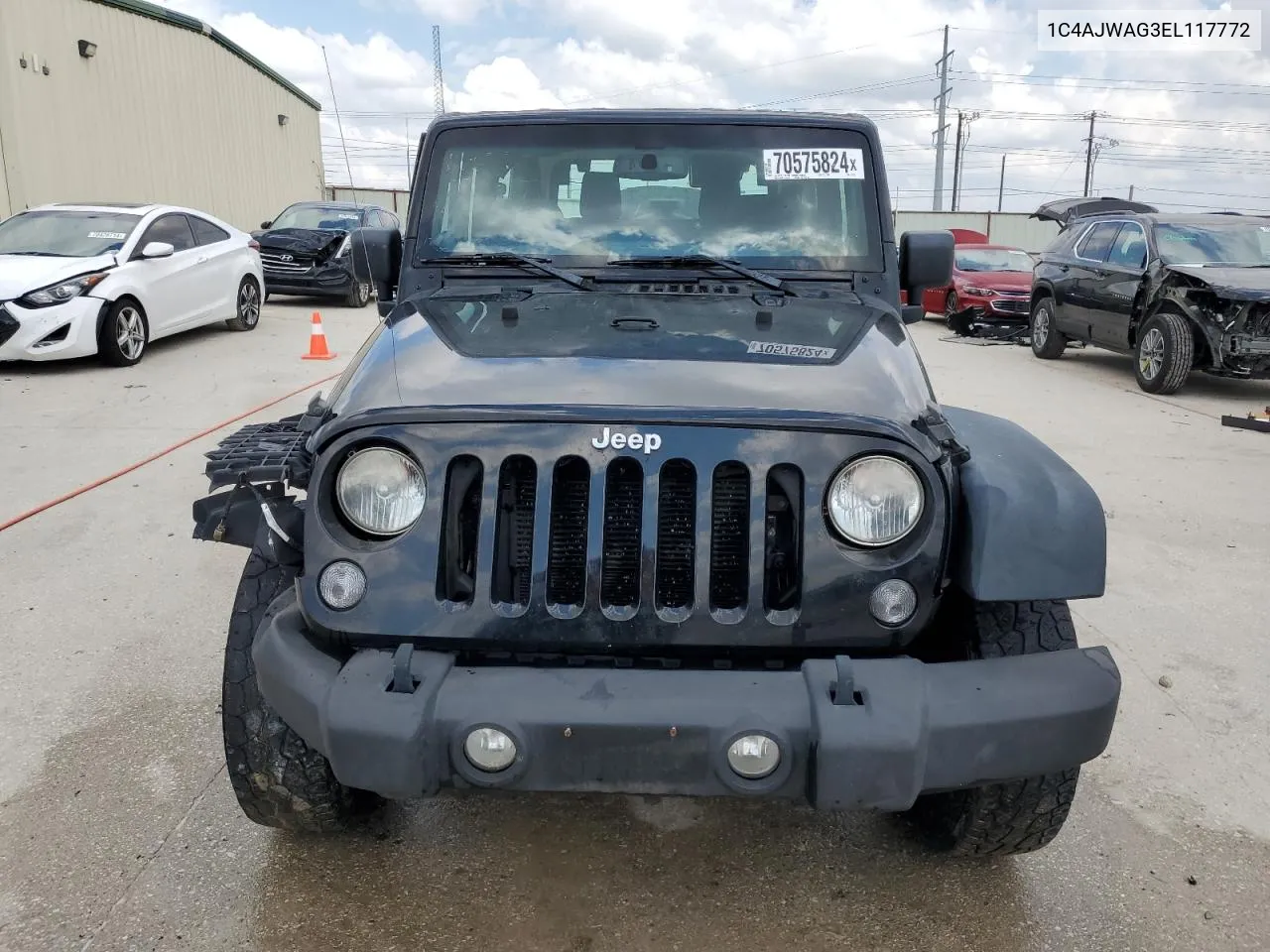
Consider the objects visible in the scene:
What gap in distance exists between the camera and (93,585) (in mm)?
4262

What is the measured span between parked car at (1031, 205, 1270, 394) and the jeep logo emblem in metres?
8.33

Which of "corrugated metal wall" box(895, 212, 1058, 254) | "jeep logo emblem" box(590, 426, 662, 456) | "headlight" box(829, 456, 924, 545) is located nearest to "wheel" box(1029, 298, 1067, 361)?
"headlight" box(829, 456, 924, 545)

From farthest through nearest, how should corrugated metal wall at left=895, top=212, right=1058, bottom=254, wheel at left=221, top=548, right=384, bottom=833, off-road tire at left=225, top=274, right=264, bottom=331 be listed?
corrugated metal wall at left=895, top=212, right=1058, bottom=254, off-road tire at left=225, top=274, right=264, bottom=331, wheel at left=221, top=548, right=384, bottom=833

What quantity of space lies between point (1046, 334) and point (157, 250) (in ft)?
31.8

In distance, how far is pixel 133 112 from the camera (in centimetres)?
1836

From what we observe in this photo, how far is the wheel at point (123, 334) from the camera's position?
8977mm

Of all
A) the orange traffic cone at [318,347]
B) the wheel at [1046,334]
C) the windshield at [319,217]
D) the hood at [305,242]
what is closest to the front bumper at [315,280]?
the hood at [305,242]

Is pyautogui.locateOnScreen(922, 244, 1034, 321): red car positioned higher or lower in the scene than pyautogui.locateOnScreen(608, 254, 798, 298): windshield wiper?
lower

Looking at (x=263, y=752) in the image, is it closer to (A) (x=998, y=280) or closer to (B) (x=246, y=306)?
(B) (x=246, y=306)

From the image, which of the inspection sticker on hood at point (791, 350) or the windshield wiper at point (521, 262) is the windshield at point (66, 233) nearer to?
the windshield wiper at point (521, 262)

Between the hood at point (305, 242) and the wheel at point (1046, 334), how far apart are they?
930cm

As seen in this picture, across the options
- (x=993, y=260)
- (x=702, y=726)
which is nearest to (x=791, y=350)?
(x=702, y=726)

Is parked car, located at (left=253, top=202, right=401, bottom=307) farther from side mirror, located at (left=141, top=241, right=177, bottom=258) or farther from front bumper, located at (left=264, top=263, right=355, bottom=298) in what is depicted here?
side mirror, located at (left=141, top=241, right=177, bottom=258)

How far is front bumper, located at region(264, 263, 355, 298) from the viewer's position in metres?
14.3
